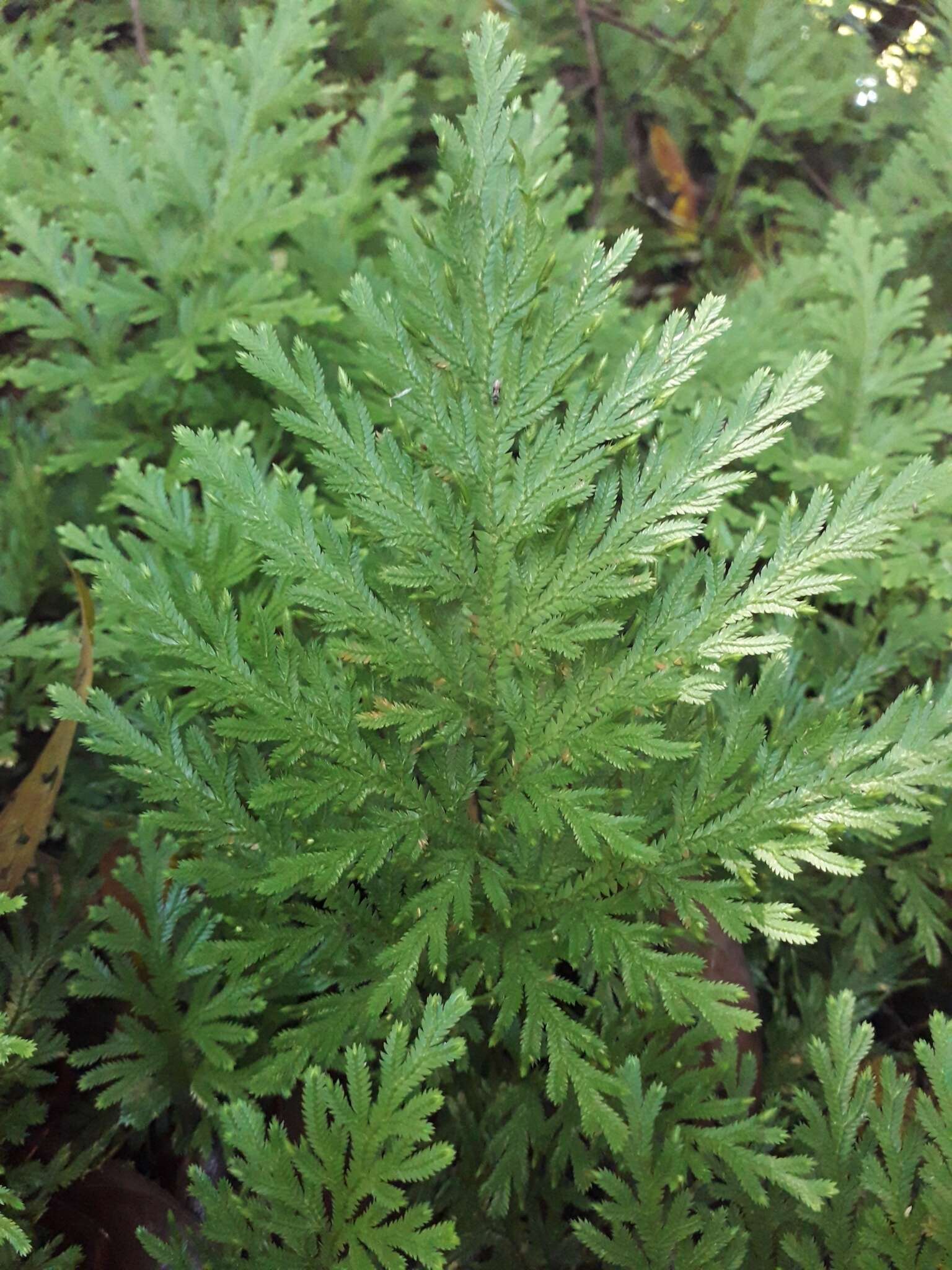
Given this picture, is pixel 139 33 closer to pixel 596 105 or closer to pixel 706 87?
pixel 596 105

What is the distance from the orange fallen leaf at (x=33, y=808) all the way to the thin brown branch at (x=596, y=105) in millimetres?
1755

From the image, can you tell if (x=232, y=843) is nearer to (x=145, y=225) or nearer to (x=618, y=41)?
(x=145, y=225)

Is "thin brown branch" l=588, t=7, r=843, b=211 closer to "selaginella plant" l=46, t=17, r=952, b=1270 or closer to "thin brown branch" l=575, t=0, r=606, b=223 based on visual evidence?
"thin brown branch" l=575, t=0, r=606, b=223

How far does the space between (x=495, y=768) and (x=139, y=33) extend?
213 centimetres

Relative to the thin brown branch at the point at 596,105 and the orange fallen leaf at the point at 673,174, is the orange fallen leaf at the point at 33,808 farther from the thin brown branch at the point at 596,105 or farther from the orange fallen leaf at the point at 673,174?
the orange fallen leaf at the point at 673,174

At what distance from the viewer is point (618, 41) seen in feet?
7.69

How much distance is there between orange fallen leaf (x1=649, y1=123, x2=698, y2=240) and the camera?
7.86 feet

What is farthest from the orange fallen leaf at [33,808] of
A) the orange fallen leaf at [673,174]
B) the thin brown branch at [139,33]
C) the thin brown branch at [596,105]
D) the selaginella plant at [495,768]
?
the orange fallen leaf at [673,174]

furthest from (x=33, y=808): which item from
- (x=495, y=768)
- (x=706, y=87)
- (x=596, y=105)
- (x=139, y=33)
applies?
(x=706, y=87)

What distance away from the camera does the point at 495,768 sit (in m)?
0.99

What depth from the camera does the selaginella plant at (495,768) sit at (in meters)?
0.84

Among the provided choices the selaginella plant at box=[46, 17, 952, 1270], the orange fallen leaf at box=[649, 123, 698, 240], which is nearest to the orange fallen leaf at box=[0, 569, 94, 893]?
the selaginella plant at box=[46, 17, 952, 1270]

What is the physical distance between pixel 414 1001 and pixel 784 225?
2302 millimetres

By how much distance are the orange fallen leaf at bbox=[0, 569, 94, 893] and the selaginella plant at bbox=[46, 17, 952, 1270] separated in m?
0.25
